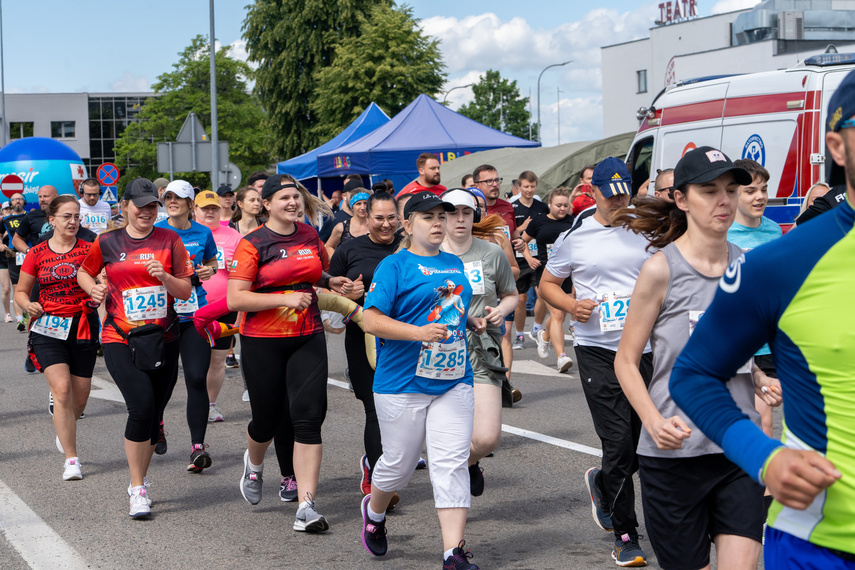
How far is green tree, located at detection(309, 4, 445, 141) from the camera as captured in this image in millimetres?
40719

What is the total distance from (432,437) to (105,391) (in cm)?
682

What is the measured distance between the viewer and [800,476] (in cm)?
178

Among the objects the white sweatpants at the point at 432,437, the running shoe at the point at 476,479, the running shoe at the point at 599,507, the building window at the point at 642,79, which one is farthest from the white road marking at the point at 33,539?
the building window at the point at 642,79

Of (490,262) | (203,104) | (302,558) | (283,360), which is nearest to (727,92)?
(490,262)

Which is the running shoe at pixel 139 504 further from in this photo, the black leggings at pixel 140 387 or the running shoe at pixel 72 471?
the running shoe at pixel 72 471

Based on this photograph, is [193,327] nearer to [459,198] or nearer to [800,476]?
[459,198]

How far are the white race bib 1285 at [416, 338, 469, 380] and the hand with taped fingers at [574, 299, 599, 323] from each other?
2.13ft

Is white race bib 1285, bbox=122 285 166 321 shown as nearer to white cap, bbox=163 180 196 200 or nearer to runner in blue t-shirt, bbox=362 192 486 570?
white cap, bbox=163 180 196 200

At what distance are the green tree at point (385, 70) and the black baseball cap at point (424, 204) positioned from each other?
36340 millimetres

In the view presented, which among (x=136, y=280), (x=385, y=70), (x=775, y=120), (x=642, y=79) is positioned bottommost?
(x=136, y=280)

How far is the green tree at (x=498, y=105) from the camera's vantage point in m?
72.6

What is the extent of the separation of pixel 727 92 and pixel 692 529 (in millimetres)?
9933

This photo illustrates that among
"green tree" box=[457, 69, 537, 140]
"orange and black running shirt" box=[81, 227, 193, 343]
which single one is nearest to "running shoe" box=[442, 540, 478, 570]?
"orange and black running shirt" box=[81, 227, 193, 343]

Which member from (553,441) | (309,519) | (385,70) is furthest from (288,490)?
(385,70)
